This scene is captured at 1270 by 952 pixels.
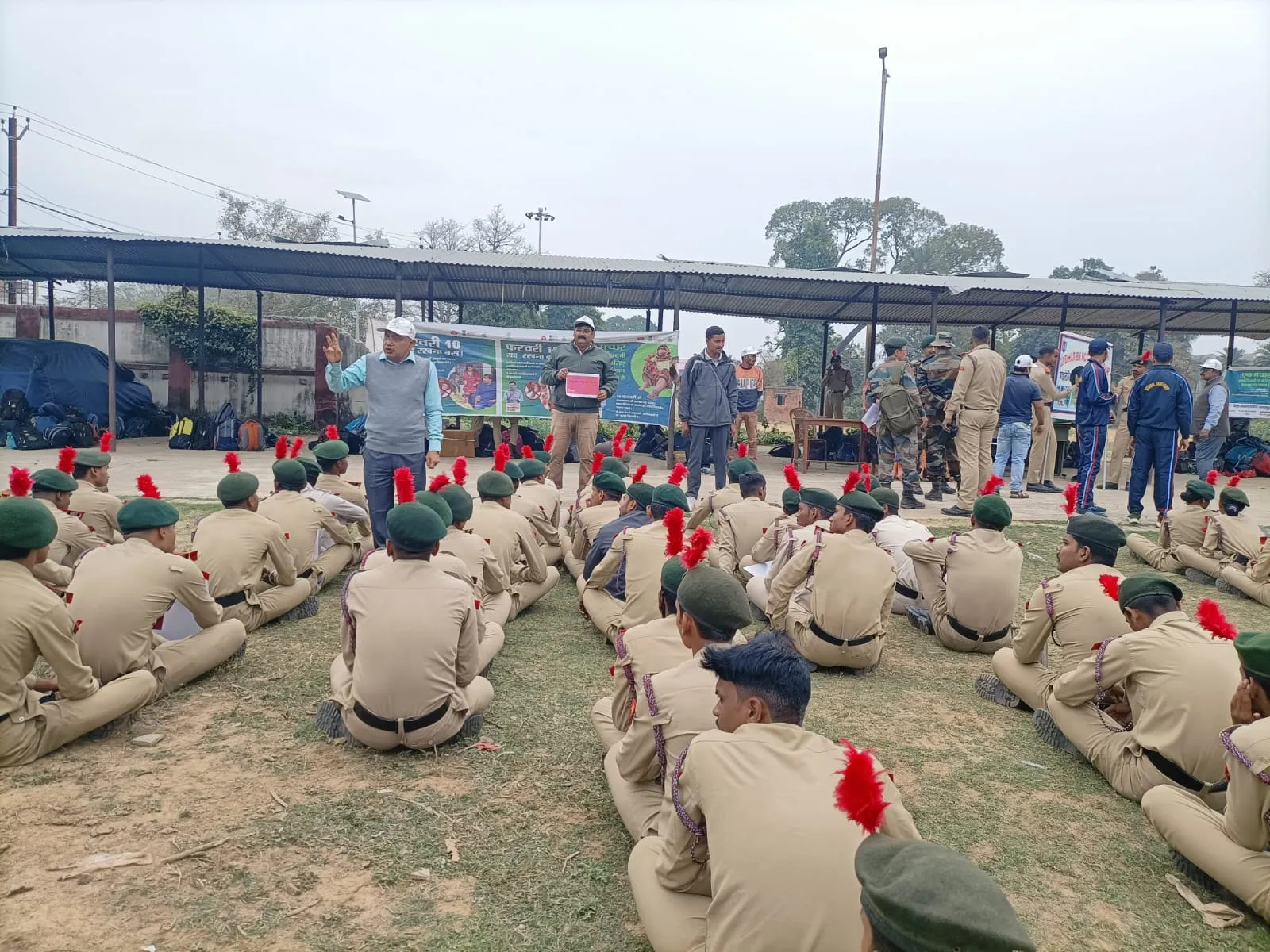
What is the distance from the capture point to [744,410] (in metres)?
13.7

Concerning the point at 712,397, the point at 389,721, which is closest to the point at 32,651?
the point at 389,721

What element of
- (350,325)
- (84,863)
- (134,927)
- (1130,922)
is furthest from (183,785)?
(350,325)

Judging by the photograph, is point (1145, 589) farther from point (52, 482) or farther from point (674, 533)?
point (52, 482)

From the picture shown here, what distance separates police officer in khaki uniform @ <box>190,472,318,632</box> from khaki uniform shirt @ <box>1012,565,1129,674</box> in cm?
448

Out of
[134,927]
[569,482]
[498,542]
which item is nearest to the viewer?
[134,927]

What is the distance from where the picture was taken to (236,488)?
5.11 m

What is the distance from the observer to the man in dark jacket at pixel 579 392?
28.2 feet

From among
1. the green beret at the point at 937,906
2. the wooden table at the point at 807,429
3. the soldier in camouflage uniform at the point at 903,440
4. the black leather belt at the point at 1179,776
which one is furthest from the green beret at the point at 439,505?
the wooden table at the point at 807,429

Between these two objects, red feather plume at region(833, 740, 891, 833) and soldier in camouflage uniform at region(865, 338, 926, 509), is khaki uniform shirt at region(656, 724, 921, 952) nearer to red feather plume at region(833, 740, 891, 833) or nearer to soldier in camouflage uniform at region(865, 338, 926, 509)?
red feather plume at region(833, 740, 891, 833)

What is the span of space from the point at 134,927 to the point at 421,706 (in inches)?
50.7

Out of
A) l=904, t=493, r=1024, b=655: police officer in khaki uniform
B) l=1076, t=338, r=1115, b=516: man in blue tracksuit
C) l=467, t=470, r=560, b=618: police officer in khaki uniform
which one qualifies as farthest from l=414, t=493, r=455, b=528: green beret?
l=1076, t=338, r=1115, b=516: man in blue tracksuit

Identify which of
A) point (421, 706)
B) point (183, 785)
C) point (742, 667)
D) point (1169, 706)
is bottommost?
point (183, 785)

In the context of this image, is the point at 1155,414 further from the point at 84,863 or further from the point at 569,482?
the point at 84,863

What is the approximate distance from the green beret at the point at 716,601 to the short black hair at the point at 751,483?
3.67 metres
